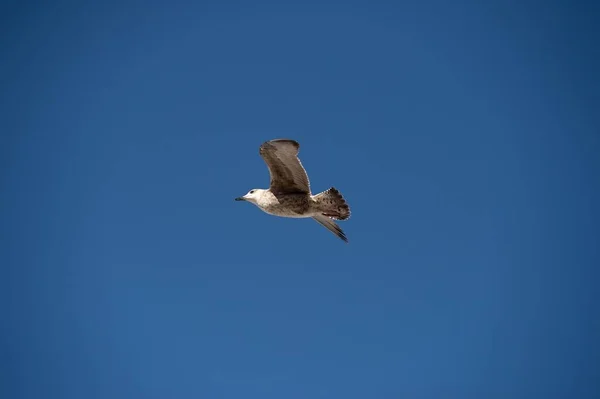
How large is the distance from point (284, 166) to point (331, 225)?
197 centimetres

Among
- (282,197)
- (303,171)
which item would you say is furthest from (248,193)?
(303,171)

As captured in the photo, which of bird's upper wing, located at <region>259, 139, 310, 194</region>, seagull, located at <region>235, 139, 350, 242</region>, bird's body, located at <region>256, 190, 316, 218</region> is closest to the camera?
bird's upper wing, located at <region>259, 139, 310, 194</region>

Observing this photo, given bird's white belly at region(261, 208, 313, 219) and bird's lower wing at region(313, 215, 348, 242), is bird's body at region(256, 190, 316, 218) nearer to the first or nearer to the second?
bird's white belly at region(261, 208, 313, 219)

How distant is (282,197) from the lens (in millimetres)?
10281

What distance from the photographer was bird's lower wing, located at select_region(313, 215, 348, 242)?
10820mm

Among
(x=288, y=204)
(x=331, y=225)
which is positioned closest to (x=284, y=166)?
(x=288, y=204)

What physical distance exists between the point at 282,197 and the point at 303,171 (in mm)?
840

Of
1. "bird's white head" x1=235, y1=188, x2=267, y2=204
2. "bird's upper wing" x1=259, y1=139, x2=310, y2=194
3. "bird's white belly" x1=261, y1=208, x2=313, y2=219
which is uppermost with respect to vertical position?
"bird's upper wing" x1=259, y1=139, x2=310, y2=194

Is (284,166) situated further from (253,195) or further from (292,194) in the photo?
(253,195)

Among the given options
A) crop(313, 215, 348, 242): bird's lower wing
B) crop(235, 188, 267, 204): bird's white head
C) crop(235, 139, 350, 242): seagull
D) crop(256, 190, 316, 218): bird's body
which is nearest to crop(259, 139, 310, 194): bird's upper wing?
crop(235, 139, 350, 242): seagull

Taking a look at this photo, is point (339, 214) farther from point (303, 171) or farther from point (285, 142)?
point (285, 142)

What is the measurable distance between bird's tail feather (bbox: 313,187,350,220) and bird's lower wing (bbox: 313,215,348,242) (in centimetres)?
70

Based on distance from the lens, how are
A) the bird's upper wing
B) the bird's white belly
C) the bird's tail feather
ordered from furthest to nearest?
the bird's white belly < the bird's tail feather < the bird's upper wing

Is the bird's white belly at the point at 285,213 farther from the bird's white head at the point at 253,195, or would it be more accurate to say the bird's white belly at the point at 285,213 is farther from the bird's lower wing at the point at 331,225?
the bird's lower wing at the point at 331,225
